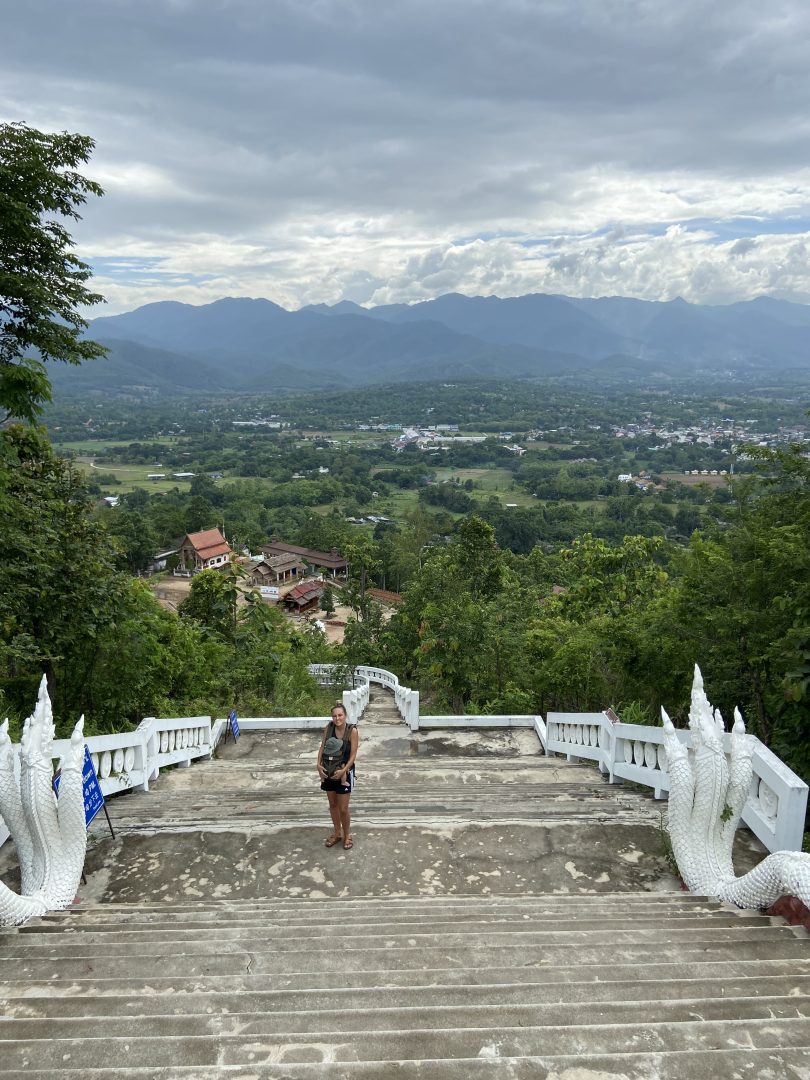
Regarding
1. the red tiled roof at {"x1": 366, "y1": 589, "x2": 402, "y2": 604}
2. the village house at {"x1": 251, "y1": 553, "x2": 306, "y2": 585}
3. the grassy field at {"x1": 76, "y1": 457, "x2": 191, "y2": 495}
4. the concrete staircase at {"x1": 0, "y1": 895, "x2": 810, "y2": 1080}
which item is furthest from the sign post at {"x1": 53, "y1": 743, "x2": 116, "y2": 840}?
the grassy field at {"x1": 76, "y1": 457, "x2": 191, "y2": 495}

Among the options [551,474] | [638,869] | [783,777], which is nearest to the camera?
[783,777]

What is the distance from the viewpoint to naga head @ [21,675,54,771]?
425cm

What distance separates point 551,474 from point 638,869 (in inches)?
4111

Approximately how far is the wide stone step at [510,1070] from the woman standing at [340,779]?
2.50 metres

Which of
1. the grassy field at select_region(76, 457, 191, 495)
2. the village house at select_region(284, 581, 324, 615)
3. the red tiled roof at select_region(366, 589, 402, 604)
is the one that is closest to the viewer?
the red tiled roof at select_region(366, 589, 402, 604)

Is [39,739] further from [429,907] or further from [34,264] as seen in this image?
[34,264]

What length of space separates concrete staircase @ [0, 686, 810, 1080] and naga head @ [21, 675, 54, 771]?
0.91 meters

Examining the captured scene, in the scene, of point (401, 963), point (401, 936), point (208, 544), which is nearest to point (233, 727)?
point (401, 936)

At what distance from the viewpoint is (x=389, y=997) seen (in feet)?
9.55

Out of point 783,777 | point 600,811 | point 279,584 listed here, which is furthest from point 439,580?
point 279,584

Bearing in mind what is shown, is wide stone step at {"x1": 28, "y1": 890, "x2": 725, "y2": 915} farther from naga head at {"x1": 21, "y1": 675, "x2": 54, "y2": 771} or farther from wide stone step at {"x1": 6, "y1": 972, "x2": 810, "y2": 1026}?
naga head at {"x1": 21, "y1": 675, "x2": 54, "y2": 771}

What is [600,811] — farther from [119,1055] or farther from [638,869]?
[119,1055]

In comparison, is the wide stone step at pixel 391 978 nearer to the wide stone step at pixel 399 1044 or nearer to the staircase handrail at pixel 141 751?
the wide stone step at pixel 399 1044

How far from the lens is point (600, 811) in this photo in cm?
573
